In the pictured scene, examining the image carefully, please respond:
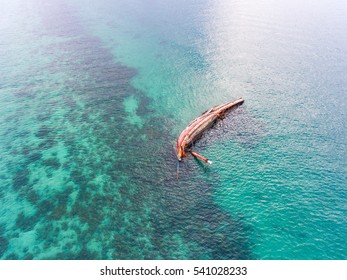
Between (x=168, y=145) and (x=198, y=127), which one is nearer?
(x=168, y=145)

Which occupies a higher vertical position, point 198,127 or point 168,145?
point 198,127

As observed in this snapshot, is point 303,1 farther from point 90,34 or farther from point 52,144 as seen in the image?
point 52,144

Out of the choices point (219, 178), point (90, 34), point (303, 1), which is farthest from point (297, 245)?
point (303, 1)

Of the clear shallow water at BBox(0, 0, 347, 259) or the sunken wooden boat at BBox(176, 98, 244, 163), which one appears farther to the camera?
the sunken wooden boat at BBox(176, 98, 244, 163)

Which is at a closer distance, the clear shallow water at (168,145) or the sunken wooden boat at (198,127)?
the clear shallow water at (168,145)
